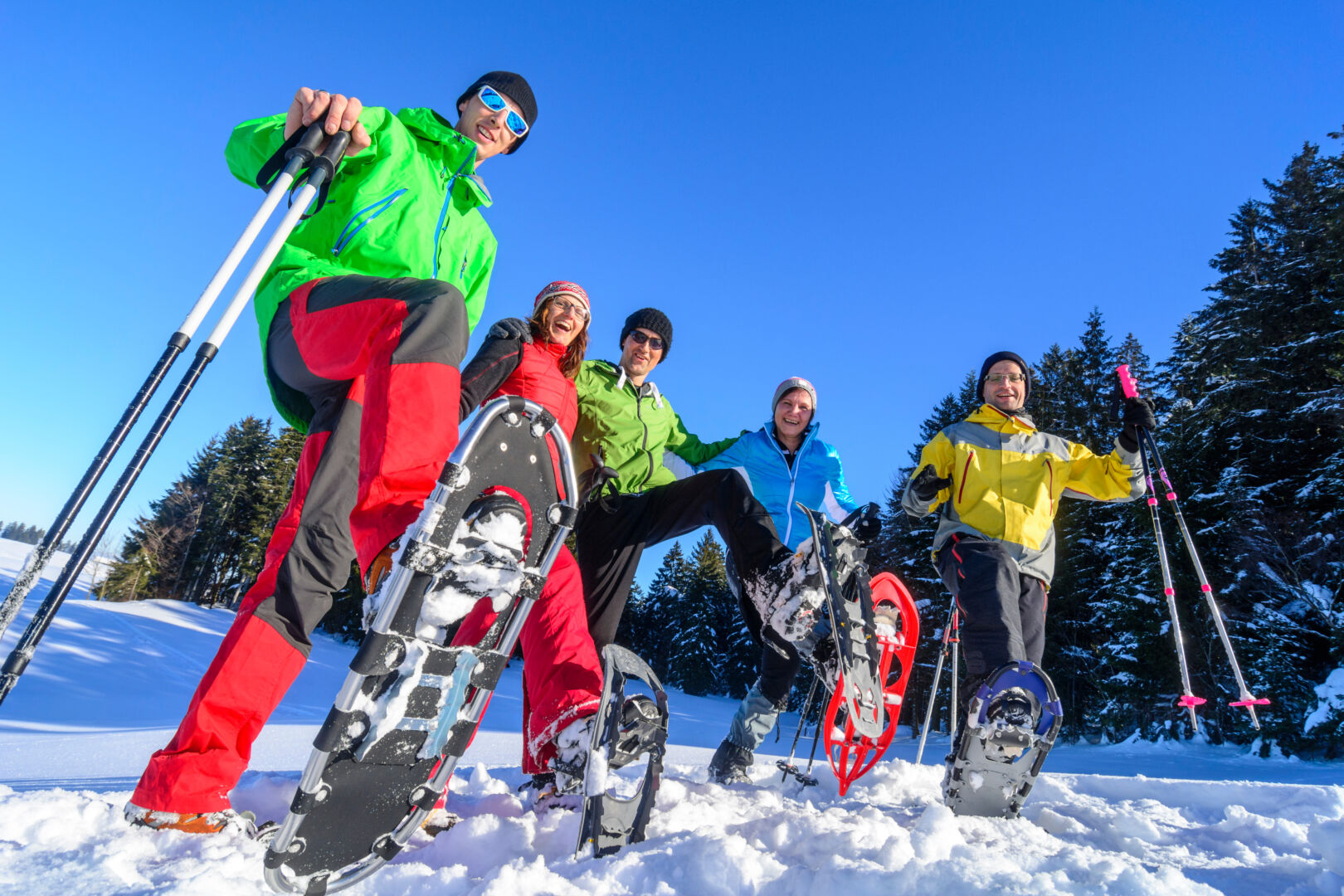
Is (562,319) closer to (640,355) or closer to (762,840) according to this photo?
(640,355)

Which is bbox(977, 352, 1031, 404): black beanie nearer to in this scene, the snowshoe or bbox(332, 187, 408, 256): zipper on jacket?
the snowshoe

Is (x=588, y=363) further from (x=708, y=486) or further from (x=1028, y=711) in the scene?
(x=1028, y=711)

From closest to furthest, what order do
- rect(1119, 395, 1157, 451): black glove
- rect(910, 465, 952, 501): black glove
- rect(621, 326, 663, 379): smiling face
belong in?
1. rect(910, 465, 952, 501): black glove
2. rect(1119, 395, 1157, 451): black glove
3. rect(621, 326, 663, 379): smiling face

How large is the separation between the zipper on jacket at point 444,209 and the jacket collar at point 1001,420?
314 centimetres

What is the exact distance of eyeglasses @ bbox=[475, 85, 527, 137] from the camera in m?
2.90

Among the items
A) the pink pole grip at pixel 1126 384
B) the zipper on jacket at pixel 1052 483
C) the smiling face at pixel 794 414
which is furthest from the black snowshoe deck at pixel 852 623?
the pink pole grip at pixel 1126 384

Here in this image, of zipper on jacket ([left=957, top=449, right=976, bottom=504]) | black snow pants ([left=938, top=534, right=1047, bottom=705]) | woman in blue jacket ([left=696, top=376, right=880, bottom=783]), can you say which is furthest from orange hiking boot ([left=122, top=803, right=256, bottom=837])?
zipper on jacket ([left=957, top=449, right=976, bottom=504])

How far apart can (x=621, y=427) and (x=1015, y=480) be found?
225 centimetres

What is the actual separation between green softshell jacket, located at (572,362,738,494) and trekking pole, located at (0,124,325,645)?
1597mm

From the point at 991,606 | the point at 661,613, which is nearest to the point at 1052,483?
the point at 991,606

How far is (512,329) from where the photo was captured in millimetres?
2816

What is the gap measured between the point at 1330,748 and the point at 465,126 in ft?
45.1

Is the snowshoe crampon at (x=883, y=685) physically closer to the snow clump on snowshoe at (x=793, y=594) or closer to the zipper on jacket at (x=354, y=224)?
the snow clump on snowshoe at (x=793, y=594)

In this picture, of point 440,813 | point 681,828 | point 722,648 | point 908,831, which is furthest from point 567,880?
point 722,648
